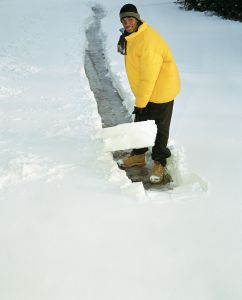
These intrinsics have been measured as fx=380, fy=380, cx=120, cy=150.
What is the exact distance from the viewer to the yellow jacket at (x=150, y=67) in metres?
3.04

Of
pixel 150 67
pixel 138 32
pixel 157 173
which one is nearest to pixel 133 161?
pixel 157 173

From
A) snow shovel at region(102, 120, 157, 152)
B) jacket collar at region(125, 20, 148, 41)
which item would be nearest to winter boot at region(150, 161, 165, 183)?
snow shovel at region(102, 120, 157, 152)

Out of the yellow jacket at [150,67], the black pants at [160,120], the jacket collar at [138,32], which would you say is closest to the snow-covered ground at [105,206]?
the black pants at [160,120]

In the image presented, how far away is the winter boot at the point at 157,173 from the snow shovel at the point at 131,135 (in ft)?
1.34

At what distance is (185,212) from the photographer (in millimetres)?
3008

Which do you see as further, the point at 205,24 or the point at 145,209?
the point at 205,24

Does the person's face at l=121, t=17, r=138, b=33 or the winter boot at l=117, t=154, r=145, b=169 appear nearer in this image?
the person's face at l=121, t=17, r=138, b=33

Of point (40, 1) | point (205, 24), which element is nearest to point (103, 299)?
point (205, 24)

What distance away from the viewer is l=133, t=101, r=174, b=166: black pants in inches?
137

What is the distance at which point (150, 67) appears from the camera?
3070mm

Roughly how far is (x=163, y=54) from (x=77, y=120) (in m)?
1.84

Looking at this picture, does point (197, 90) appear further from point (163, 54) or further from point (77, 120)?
point (163, 54)

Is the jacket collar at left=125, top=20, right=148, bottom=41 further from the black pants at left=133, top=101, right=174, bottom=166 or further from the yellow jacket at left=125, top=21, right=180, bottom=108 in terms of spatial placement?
the black pants at left=133, top=101, right=174, bottom=166

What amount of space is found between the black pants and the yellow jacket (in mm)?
83
